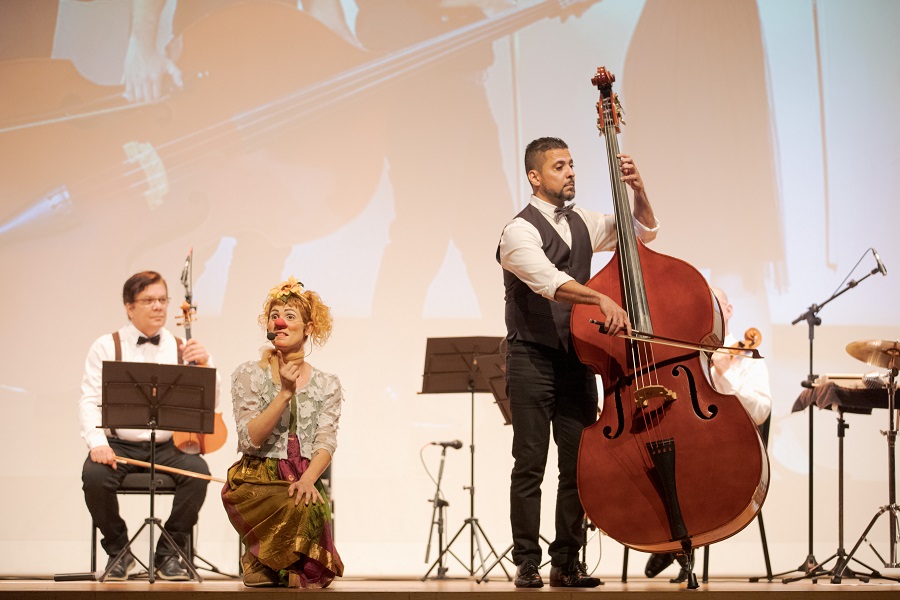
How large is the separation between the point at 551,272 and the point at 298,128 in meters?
3.36

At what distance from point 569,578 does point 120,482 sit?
256 centimetres

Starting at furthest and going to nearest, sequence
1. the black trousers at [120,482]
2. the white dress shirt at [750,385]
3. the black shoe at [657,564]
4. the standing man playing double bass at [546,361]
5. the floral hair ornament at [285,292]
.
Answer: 1. the black shoe at [657,564]
2. the black trousers at [120,482]
3. the white dress shirt at [750,385]
4. the floral hair ornament at [285,292]
5. the standing man playing double bass at [546,361]

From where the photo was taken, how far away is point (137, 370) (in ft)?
14.3

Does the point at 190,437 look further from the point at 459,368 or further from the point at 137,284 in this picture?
the point at 459,368

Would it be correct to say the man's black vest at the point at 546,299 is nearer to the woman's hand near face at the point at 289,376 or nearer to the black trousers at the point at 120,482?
the woman's hand near face at the point at 289,376

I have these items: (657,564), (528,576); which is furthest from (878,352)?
(528,576)

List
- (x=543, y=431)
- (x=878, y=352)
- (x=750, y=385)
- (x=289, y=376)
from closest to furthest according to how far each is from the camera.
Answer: (x=289, y=376)
(x=543, y=431)
(x=878, y=352)
(x=750, y=385)

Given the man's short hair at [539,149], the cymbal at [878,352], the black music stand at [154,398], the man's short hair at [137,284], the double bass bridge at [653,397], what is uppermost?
the man's short hair at [539,149]

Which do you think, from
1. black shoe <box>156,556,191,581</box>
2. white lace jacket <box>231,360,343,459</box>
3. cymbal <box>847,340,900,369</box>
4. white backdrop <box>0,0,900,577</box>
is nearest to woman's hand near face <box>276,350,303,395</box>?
white lace jacket <box>231,360,343,459</box>

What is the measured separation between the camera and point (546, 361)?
3408 millimetres

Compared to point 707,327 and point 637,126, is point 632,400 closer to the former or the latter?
point 707,327

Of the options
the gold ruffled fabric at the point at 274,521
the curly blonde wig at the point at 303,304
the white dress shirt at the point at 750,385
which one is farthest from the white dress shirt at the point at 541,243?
the white dress shirt at the point at 750,385

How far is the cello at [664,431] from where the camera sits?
2875 millimetres

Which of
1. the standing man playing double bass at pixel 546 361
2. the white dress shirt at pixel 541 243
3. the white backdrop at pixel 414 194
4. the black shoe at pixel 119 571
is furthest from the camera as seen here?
the white backdrop at pixel 414 194
